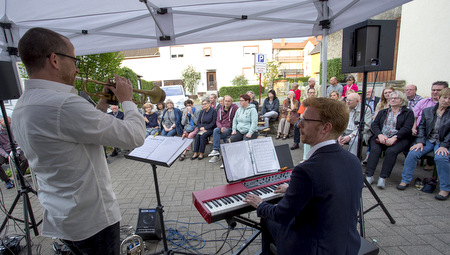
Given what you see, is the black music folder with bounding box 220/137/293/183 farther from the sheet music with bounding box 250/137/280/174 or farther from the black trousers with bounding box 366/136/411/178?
the black trousers with bounding box 366/136/411/178

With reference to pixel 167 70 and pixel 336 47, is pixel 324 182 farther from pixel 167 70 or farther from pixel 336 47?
pixel 167 70

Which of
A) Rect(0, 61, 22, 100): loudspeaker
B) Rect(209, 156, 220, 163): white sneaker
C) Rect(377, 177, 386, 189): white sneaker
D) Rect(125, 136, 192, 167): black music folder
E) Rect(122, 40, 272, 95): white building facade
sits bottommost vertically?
Rect(209, 156, 220, 163): white sneaker

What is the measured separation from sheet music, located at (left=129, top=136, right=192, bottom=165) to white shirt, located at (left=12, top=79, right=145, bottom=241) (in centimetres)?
57

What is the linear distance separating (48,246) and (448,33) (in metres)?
11.6

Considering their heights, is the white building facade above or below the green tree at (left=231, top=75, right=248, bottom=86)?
above

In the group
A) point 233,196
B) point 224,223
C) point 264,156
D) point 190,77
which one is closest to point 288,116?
point 224,223

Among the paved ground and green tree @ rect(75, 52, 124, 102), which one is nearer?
the paved ground

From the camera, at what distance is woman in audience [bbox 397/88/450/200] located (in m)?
3.24

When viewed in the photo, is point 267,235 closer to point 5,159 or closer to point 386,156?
point 386,156

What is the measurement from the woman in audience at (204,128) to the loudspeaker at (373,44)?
400cm

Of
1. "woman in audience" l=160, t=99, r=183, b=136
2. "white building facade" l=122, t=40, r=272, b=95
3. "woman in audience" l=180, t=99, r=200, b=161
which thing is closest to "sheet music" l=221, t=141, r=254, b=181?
"woman in audience" l=180, t=99, r=200, b=161

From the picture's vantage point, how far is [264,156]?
2244 millimetres

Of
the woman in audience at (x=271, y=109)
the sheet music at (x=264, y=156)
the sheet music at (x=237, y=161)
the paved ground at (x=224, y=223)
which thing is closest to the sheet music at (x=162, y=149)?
the sheet music at (x=237, y=161)

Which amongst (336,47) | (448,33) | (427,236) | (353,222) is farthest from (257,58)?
(336,47)
